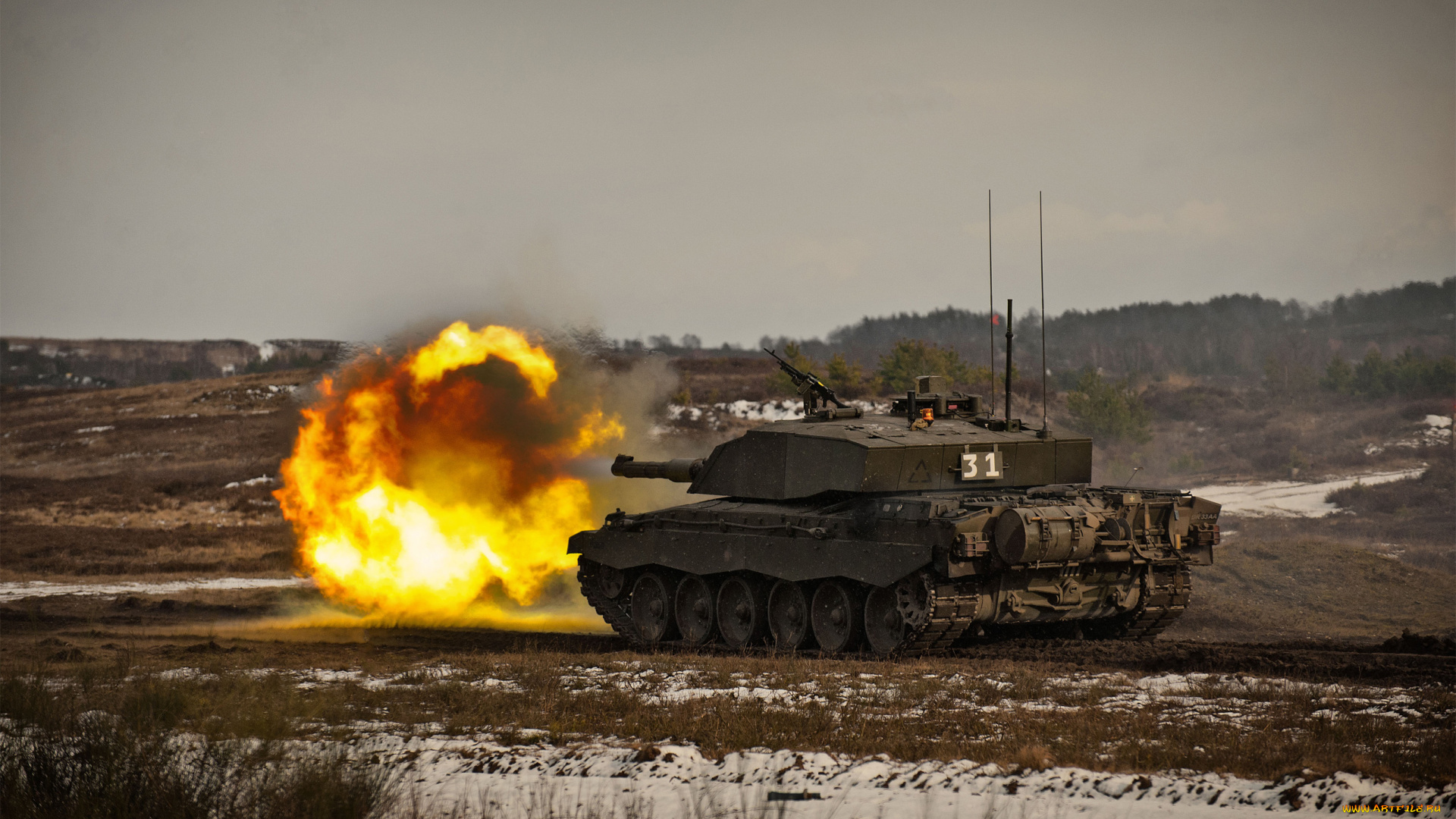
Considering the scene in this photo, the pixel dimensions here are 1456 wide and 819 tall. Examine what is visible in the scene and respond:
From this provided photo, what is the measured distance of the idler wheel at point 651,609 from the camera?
20281mm

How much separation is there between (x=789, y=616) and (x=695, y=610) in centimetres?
198

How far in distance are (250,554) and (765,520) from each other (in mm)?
24528

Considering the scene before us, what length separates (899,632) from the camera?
16.6 meters

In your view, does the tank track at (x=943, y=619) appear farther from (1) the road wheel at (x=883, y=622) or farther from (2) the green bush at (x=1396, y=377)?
(2) the green bush at (x=1396, y=377)

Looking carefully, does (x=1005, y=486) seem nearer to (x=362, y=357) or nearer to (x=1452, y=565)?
(x=362, y=357)

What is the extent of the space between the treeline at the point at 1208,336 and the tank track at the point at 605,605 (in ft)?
203

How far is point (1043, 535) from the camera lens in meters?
15.4

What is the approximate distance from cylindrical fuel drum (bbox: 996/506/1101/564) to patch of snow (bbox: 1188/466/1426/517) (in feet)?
94.6

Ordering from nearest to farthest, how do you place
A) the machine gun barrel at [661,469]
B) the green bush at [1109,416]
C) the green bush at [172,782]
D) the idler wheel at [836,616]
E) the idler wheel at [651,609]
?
the green bush at [172,782] < the idler wheel at [836,616] < the idler wheel at [651,609] < the machine gun barrel at [661,469] < the green bush at [1109,416]

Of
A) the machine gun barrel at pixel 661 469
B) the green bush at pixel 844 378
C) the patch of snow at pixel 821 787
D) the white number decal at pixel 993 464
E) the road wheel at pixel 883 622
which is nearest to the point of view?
the patch of snow at pixel 821 787

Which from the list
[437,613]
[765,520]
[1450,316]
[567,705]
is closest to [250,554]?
[437,613]

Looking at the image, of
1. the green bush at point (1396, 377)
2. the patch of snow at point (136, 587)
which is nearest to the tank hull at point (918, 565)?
the patch of snow at point (136, 587)

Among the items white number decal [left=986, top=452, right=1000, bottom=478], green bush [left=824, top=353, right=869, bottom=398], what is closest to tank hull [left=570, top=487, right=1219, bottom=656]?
white number decal [left=986, top=452, right=1000, bottom=478]

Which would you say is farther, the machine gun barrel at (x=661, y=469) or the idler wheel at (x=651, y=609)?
the machine gun barrel at (x=661, y=469)
